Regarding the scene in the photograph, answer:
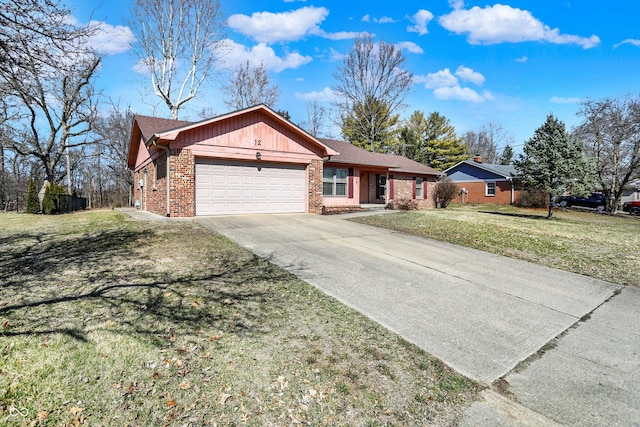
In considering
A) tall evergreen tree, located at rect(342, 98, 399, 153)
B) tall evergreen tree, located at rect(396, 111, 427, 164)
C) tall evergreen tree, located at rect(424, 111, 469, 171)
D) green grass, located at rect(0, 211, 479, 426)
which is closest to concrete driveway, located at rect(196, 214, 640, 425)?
green grass, located at rect(0, 211, 479, 426)

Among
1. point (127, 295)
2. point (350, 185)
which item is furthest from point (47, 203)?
point (127, 295)

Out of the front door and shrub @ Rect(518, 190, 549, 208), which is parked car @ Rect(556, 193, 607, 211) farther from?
the front door

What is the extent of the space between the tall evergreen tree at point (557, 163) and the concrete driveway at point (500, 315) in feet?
35.0

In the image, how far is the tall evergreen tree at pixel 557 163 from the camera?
14938 mm

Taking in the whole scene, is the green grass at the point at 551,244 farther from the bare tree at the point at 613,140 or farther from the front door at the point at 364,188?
the bare tree at the point at 613,140

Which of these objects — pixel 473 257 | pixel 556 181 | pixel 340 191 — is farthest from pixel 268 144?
pixel 556 181

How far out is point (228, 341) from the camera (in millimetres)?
3096

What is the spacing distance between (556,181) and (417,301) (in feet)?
48.7

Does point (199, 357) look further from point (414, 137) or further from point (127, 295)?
point (414, 137)

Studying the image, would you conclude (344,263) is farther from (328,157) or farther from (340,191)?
(340,191)

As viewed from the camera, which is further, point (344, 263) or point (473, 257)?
point (473, 257)

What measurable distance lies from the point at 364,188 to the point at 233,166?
10038 millimetres

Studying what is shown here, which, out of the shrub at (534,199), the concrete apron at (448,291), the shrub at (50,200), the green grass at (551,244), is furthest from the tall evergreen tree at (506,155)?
the shrub at (50,200)

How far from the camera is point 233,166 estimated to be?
40.7 ft
